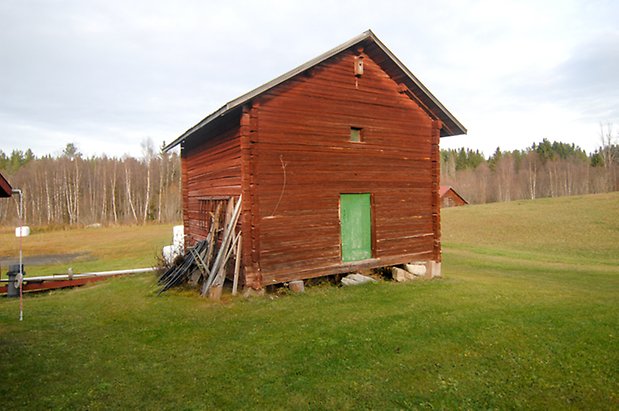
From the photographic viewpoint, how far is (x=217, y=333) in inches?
356

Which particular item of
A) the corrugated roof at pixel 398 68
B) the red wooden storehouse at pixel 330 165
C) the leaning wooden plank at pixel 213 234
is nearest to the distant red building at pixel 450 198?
the corrugated roof at pixel 398 68

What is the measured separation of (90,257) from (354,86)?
2533 cm

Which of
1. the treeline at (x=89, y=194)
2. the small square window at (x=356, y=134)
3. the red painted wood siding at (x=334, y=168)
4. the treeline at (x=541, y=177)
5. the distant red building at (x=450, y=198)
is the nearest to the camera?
the red painted wood siding at (x=334, y=168)

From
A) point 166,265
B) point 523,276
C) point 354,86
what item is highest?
point 354,86

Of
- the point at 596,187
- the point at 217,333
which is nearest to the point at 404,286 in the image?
the point at 217,333

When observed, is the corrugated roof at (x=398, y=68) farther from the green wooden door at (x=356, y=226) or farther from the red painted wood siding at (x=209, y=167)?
the green wooden door at (x=356, y=226)

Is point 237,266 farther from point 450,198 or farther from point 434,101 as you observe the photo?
point 450,198

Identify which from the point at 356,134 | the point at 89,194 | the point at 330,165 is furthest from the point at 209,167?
the point at 89,194

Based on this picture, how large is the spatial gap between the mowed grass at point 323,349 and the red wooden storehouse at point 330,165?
4.93ft

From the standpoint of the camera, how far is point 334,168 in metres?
13.6

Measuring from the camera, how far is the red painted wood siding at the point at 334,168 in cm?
1243

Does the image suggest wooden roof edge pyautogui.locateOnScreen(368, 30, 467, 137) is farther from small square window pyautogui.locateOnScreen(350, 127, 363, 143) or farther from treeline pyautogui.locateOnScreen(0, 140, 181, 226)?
treeline pyautogui.locateOnScreen(0, 140, 181, 226)

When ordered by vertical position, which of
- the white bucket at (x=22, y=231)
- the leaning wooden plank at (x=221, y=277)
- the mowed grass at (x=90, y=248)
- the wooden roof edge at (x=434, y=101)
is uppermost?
the wooden roof edge at (x=434, y=101)

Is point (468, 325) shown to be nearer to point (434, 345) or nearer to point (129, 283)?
point (434, 345)
